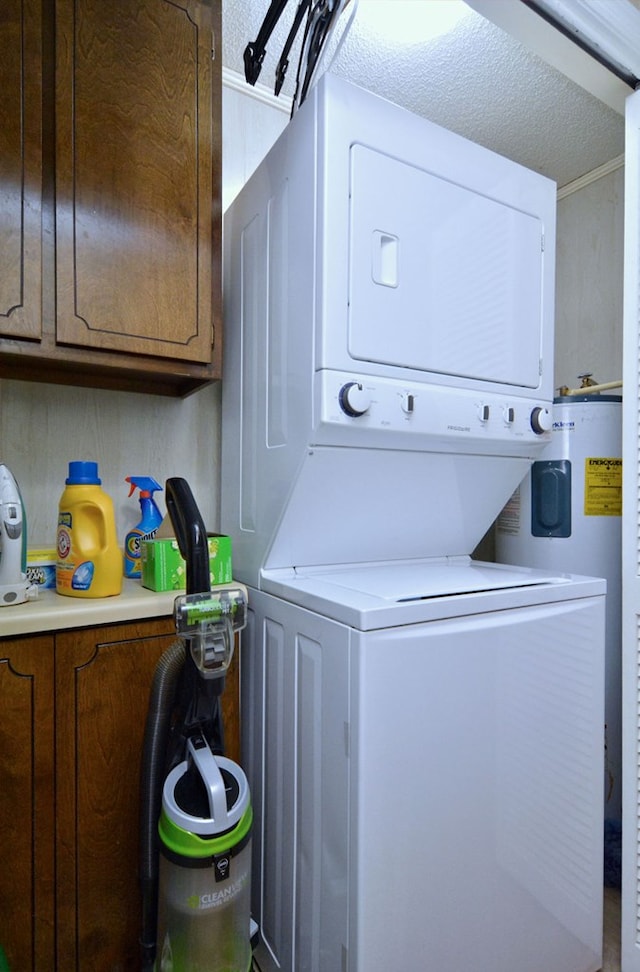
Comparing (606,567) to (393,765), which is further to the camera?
(606,567)

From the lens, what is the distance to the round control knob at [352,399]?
1359 millimetres

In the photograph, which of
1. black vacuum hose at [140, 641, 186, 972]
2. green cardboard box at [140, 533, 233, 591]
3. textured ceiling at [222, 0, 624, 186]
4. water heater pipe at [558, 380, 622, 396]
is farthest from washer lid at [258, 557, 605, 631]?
textured ceiling at [222, 0, 624, 186]

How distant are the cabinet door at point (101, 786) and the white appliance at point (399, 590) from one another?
0.37 metres

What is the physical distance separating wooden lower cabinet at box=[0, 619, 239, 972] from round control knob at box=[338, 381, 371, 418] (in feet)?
2.51

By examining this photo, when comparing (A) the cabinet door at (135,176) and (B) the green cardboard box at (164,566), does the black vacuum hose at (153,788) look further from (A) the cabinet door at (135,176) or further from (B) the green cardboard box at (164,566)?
(A) the cabinet door at (135,176)

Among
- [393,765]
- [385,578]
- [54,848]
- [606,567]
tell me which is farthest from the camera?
[606,567]

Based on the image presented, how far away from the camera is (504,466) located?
1.85 m

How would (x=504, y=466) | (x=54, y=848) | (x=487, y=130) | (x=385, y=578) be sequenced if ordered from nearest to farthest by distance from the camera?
(x=54, y=848)
(x=385, y=578)
(x=504, y=466)
(x=487, y=130)

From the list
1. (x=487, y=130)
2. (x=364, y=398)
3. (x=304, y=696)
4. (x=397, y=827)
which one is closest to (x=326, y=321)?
(x=364, y=398)

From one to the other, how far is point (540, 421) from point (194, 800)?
149 centimetres

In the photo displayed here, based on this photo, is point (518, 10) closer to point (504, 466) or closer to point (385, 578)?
point (504, 466)

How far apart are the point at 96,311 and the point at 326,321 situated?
0.63m

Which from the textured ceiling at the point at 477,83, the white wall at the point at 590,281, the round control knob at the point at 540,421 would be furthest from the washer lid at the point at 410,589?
the textured ceiling at the point at 477,83

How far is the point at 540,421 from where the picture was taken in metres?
1.75
